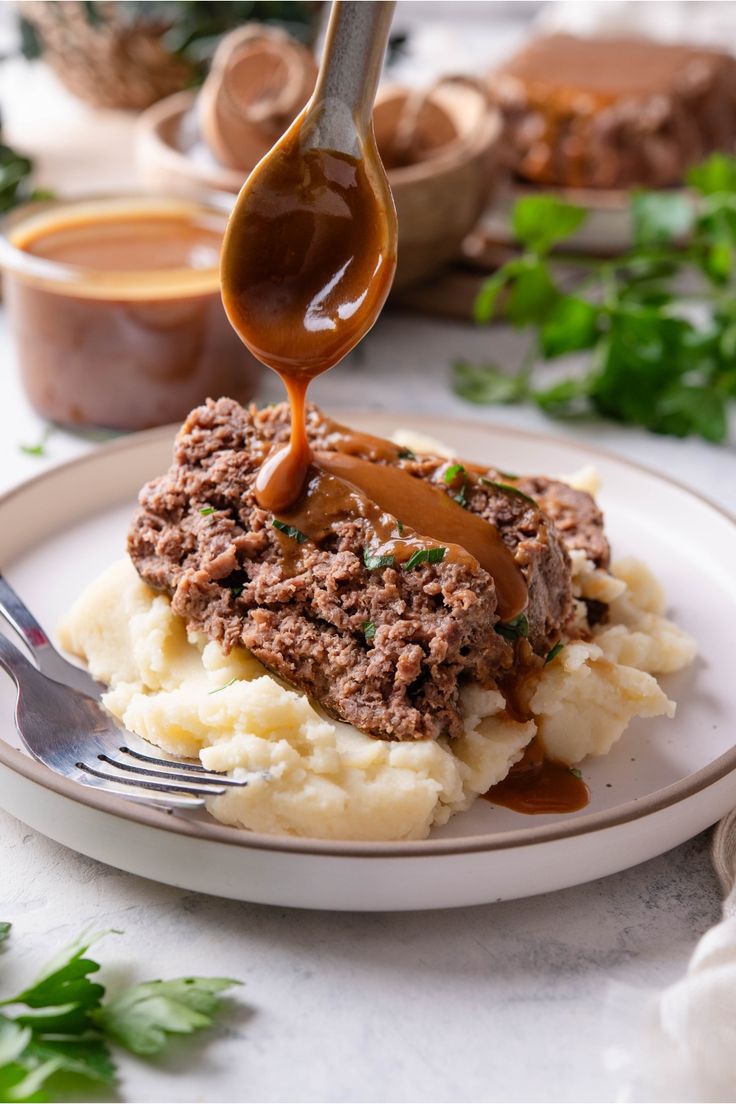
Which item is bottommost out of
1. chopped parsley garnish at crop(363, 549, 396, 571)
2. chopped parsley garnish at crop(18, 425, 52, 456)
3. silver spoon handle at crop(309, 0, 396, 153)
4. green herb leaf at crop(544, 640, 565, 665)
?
chopped parsley garnish at crop(18, 425, 52, 456)

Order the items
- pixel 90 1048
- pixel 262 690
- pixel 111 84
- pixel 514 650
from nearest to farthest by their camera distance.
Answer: pixel 90 1048 < pixel 262 690 < pixel 514 650 < pixel 111 84

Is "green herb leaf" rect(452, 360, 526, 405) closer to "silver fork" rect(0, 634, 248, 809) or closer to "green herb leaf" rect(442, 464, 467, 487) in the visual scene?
"green herb leaf" rect(442, 464, 467, 487)

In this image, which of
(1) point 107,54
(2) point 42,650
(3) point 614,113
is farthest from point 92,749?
(1) point 107,54

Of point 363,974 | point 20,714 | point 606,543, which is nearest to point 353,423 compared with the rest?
point 606,543

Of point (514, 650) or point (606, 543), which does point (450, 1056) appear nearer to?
point (514, 650)

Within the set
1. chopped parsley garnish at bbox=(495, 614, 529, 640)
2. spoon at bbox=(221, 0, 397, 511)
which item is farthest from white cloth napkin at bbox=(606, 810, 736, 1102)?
spoon at bbox=(221, 0, 397, 511)

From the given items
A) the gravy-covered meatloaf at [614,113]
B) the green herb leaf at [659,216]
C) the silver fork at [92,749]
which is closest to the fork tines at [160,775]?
the silver fork at [92,749]
